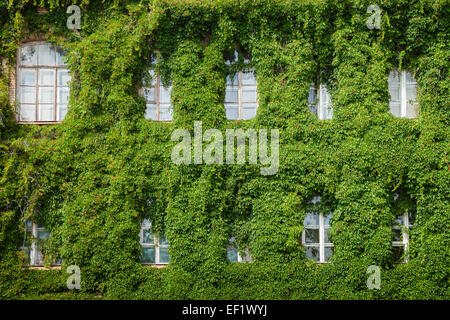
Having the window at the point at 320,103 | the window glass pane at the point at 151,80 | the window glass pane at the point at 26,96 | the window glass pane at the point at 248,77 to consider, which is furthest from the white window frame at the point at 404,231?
the window glass pane at the point at 26,96

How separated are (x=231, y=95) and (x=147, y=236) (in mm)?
4338

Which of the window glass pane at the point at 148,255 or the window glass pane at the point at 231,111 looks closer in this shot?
the window glass pane at the point at 148,255

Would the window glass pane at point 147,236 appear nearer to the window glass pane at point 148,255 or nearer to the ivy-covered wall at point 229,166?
the window glass pane at point 148,255

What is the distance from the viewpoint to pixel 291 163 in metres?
9.34

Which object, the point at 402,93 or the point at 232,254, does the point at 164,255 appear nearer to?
the point at 232,254

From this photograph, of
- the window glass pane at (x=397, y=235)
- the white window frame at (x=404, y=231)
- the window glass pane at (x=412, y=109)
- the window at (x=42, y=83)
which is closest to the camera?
the white window frame at (x=404, y=231)

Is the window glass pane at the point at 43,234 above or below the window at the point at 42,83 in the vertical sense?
below

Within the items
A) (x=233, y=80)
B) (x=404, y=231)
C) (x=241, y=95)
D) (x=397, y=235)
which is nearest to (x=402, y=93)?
(x=404, y=231)

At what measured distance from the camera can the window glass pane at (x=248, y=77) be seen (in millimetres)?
10133

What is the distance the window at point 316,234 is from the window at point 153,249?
141 inches

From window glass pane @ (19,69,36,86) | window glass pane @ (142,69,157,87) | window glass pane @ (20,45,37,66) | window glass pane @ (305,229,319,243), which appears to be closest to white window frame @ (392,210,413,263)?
window glass pane @ (305,229,319,243)

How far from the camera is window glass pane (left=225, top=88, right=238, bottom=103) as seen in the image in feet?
33.2

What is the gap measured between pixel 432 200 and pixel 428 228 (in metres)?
0.69

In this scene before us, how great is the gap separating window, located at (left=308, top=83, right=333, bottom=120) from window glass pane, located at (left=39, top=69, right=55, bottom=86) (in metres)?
7.00
